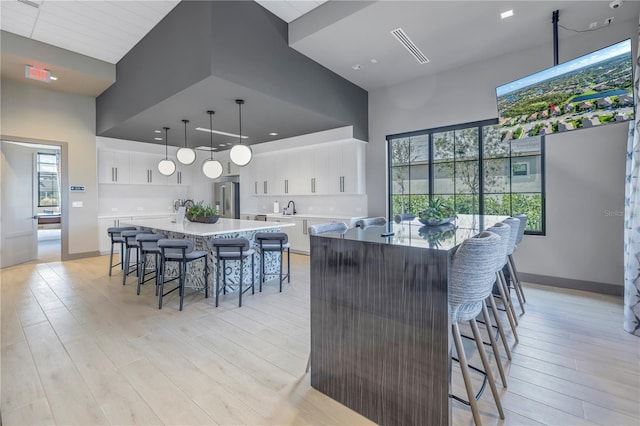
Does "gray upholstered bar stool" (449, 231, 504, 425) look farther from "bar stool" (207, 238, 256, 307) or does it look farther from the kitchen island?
the kitchen island

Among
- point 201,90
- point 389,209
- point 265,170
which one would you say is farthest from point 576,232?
point 265,170

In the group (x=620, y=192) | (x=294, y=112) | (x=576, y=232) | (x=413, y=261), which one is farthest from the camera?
(x=294, y=112)

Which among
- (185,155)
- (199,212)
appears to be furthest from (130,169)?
(199,212)

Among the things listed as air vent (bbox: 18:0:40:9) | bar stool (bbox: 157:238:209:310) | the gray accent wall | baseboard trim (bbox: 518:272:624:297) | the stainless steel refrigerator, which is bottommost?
baseboard trim (bbox: 518:272:624:297)

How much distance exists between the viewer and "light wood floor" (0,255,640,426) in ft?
5.71

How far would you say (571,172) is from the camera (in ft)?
13.1

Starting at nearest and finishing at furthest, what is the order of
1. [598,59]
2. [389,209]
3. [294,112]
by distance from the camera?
[598,59], [294,112], [389,209]

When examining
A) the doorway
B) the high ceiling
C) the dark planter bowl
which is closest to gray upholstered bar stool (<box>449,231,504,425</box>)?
the high ceiling

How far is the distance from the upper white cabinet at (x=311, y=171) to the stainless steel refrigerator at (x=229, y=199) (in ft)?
1.87

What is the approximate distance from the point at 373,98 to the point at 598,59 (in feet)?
12.2

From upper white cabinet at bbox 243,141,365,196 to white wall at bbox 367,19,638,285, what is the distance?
1.83 meters

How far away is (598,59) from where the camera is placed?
2781 mm

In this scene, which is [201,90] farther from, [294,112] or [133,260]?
[133,260]

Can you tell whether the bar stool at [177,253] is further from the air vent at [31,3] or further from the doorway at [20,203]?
the doorway at [20,203]
